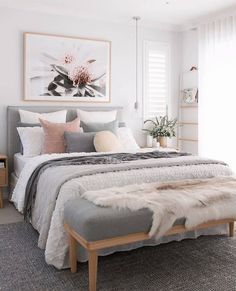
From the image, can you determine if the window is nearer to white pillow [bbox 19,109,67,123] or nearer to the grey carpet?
white pillow [bbox 19,109,67,123]

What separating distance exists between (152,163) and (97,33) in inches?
105

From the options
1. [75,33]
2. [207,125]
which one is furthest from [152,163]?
[75,33]

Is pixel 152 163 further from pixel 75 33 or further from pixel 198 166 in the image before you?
pixel 75 33

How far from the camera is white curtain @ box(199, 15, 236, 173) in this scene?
190 inches

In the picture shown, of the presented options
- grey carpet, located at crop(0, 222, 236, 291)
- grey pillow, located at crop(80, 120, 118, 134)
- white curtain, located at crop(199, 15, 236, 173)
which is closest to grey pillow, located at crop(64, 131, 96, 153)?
grey pillow, located at crop(80, 120, 118, 134)

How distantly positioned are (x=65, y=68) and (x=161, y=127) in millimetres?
1718

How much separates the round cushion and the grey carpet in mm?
1342

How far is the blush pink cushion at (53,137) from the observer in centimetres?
412

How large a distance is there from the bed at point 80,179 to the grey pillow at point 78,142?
1.39 ft

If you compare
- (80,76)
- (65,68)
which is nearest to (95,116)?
(80,76)

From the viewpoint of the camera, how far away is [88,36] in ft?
16.7

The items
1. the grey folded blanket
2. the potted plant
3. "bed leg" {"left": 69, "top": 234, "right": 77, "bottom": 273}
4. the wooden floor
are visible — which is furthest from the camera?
the potted plant

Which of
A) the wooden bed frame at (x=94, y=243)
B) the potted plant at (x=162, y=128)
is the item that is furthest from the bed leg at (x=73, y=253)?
the potted plant at (x=162, y=128)

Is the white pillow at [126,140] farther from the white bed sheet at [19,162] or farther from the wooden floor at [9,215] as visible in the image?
the wooden floor at [9,215]
